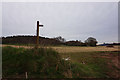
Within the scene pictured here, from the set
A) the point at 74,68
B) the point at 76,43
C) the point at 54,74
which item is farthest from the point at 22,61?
the point at 76,43

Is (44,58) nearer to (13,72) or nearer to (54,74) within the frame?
(54,74)

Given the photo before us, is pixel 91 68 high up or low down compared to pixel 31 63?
down

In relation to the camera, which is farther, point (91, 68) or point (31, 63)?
point (91, 68)

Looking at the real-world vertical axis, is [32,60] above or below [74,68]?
above

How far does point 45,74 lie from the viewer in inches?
161

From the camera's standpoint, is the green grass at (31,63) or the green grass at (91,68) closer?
the green grass at (31,63)

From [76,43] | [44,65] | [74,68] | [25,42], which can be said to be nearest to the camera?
[44,65]

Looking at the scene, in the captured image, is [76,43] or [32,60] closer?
[32,60]

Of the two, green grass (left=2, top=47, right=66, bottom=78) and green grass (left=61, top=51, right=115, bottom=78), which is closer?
green grass (left=2, top=47, right=66, bottom=78)

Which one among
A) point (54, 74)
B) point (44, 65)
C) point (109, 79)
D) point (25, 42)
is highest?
point (25, 42)

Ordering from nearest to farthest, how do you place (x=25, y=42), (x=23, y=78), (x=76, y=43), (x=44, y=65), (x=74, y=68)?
1. (x=23, y=78)
2. (x=44, y=65)
3. (x=74, y=68)
4. (x=25, y=42)
5. (x=76, y=43)

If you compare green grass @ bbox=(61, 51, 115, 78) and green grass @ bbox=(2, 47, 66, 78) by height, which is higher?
green grass @ bbox=(2, 47, 66, 78)

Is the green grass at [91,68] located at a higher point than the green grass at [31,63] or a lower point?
lower

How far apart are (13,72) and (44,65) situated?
1.44m
